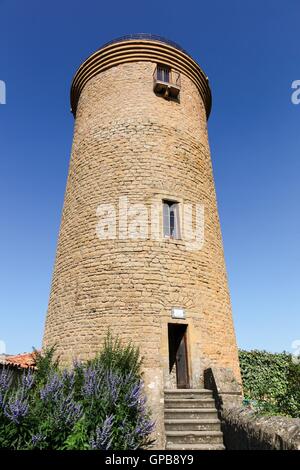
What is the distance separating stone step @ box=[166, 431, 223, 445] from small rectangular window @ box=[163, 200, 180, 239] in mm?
4959

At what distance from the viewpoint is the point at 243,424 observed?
222 inches

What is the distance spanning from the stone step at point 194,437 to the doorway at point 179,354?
1.90m

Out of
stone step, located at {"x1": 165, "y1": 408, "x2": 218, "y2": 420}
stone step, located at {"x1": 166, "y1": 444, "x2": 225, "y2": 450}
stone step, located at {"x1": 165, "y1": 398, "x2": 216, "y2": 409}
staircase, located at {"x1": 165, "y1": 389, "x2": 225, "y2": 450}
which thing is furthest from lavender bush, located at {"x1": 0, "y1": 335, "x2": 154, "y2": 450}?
stone step, located at {"x1": 165, "y1": 398, "x2": 216, "y2": 409}

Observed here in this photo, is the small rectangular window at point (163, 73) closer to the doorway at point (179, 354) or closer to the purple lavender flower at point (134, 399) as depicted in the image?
the doorway at point (179, 354)

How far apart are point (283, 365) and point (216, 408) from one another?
6024 millimetres

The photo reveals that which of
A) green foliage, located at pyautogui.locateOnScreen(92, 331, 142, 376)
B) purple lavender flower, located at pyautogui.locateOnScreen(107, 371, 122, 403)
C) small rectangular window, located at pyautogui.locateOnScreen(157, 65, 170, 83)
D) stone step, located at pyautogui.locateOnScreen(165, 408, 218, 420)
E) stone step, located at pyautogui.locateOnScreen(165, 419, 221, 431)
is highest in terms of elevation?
small rectangular window, located at pyautogui.locateOnScreen(157, 65, 170, 83)

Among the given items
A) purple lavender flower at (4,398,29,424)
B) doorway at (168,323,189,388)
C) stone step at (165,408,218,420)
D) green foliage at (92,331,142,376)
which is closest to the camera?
purple lavender flower at (4,398,29,424)

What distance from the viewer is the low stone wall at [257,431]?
4.14 m

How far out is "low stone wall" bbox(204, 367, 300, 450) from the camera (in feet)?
13.9

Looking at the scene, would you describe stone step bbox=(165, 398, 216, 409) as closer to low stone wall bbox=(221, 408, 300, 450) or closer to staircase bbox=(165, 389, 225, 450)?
staircase bbox=(165, 389, 225, 450)

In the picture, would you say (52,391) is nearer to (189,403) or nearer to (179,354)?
(189,403)

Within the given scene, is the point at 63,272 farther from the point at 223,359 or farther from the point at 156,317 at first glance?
the point at 223,359

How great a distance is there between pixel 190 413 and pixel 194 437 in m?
0.56

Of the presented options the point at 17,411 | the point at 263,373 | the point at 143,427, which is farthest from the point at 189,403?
the point at 263,373
